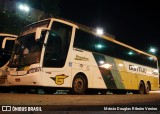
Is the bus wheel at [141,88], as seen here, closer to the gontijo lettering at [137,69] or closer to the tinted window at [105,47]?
the gontijo lettering at [137,69]

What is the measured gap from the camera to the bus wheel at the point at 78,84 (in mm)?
13352

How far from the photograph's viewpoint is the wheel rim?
13467 mm

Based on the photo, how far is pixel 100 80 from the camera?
15.4 meters

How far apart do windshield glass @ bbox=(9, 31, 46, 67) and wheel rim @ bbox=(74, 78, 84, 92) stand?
2.33m

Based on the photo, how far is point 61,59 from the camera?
12719 mm

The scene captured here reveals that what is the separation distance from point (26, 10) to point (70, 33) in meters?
21.7

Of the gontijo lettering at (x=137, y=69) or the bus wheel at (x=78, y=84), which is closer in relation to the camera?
the bus wheel at (x=78, y=84)

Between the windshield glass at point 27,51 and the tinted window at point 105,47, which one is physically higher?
the tinted window at point 105,47

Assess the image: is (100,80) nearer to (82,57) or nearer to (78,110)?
(82,57)

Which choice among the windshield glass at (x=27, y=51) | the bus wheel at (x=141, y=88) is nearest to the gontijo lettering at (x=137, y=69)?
the bus wheel at (x=141, y=88)

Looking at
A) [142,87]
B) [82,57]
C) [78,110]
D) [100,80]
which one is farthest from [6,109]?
[142,87]

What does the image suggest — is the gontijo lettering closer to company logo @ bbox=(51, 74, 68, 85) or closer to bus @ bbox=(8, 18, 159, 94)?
bus @ bbox=(8, 18, 159, 94)

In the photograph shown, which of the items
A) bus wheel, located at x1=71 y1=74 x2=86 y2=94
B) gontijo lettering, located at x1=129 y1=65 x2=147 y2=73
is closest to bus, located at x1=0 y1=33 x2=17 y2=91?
bus wheel, located at x1=71 y1=74 x2=86 y2=94

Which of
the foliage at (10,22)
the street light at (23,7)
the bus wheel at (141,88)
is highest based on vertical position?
the street light at (23,7)
